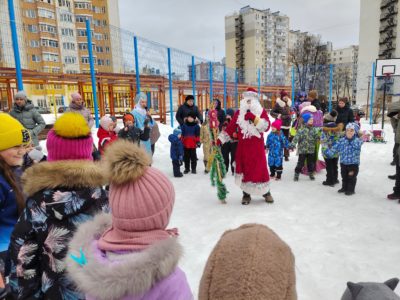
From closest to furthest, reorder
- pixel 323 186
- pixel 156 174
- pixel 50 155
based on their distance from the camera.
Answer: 1. pixel 156 174
2. pixel 50 155
3. pixel 323 186

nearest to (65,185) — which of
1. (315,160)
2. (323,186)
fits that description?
(323,186)

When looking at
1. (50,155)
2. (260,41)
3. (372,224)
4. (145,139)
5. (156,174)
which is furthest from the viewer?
(260,41)

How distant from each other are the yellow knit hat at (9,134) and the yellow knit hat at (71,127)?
49 centimetres

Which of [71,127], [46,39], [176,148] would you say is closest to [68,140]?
[71,127]

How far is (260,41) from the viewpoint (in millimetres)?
69000

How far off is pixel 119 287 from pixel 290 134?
326 inches

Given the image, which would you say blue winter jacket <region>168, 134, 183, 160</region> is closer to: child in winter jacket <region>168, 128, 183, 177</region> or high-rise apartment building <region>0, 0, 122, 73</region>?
child in winter jacket <region>168, 128, 183, 177</region>

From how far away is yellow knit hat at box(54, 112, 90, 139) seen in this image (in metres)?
1.61

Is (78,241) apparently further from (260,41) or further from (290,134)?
(260,41)

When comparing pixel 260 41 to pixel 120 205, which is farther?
pixel 260 41

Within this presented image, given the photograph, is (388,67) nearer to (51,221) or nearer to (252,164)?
(252,164)

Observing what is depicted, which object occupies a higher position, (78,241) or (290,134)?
(78,241)

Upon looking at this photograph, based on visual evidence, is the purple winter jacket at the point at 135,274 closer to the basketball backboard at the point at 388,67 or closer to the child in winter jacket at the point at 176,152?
the child in winter jacket at the point at 176,152

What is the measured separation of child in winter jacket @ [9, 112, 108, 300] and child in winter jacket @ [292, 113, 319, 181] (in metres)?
5.04
